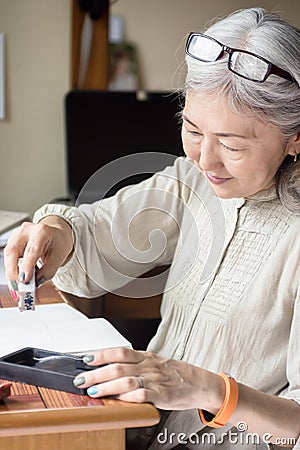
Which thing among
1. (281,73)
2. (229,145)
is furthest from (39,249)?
(281,73)

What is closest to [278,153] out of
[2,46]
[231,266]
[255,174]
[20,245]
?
[255,174]

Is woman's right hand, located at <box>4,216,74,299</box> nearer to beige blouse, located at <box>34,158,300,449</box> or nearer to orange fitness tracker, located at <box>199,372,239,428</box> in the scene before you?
beige blouse, located at <box>34,158,300,449</box>

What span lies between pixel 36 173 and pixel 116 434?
9.06ft

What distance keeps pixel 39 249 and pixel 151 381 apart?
16.1 inches

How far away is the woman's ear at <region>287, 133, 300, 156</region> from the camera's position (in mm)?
1246

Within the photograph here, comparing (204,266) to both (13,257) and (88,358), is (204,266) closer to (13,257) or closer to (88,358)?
(13,257)

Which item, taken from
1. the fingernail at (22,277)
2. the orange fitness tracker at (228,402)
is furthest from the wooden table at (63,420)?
the fingernail at (22,277)

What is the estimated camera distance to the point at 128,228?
4.97 ft

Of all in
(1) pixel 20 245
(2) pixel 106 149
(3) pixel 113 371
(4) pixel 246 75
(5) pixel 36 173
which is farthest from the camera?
(5) pixel 36 173

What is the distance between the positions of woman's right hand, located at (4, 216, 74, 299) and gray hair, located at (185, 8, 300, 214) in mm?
347

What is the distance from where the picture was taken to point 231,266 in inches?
53.7

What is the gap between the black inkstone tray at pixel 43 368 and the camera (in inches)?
39.7

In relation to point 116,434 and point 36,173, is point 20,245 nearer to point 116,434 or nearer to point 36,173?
point 116,434
